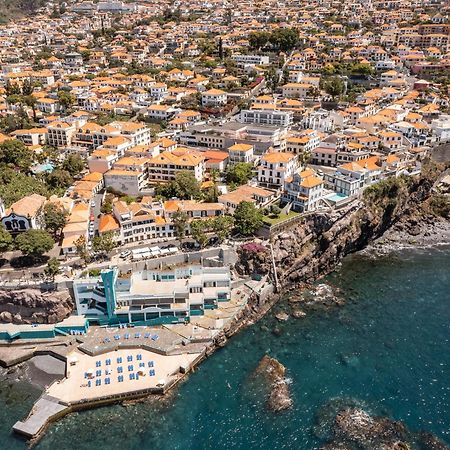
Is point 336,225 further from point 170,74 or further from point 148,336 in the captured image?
point 170,74

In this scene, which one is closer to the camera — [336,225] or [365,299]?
[365,299]

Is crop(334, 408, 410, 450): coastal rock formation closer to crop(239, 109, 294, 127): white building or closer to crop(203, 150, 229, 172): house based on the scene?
crop(203, 150, 229, 172): house

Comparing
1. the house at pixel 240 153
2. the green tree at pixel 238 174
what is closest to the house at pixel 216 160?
the house at pixel 240 153

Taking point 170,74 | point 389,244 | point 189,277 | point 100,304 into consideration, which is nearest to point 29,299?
point 100,304

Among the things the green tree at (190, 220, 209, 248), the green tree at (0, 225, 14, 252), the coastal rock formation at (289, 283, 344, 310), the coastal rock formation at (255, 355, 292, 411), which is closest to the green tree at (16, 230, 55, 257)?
the green tree at (0, 225, 14, 252)

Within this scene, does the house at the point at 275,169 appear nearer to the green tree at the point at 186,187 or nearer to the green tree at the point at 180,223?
the green tree at the point at 186,187

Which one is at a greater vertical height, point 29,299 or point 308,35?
point 308,35

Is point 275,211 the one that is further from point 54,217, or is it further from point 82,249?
point 54,217

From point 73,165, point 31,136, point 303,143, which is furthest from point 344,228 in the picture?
point 31,136
